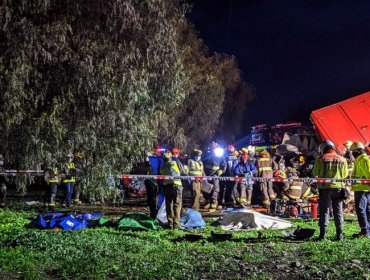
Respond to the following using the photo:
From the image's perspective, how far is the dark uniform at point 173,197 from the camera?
10.8 metres

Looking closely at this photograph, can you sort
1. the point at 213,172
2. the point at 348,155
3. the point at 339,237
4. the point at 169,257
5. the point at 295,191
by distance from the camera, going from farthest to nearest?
1. the point at 213,172
2. the point at 348,155
3. the point at 295,191
4. the point at 339,237
5. the point at 169,257

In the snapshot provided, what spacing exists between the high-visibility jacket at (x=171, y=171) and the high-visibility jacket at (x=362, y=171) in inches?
148

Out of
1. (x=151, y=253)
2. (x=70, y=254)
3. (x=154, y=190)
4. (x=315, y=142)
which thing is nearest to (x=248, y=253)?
(x=151, y=253)

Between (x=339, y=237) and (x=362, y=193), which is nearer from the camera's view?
(x=339, y=237)

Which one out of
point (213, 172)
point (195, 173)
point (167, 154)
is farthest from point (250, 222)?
point (213, 172)

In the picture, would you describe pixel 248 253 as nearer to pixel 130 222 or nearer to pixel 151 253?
pixel 151 253

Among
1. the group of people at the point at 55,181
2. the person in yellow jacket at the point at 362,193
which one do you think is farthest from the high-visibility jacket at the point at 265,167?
the group of people at the point at 55,181

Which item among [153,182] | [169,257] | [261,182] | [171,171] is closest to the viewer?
[169,257]

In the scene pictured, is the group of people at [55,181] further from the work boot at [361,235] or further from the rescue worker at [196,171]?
the work boot at [361,235]

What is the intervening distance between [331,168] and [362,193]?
0.91m

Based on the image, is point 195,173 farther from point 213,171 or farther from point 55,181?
point 55,181

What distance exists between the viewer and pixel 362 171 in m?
9.68

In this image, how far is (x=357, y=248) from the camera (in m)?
8.14

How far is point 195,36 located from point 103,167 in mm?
18310
